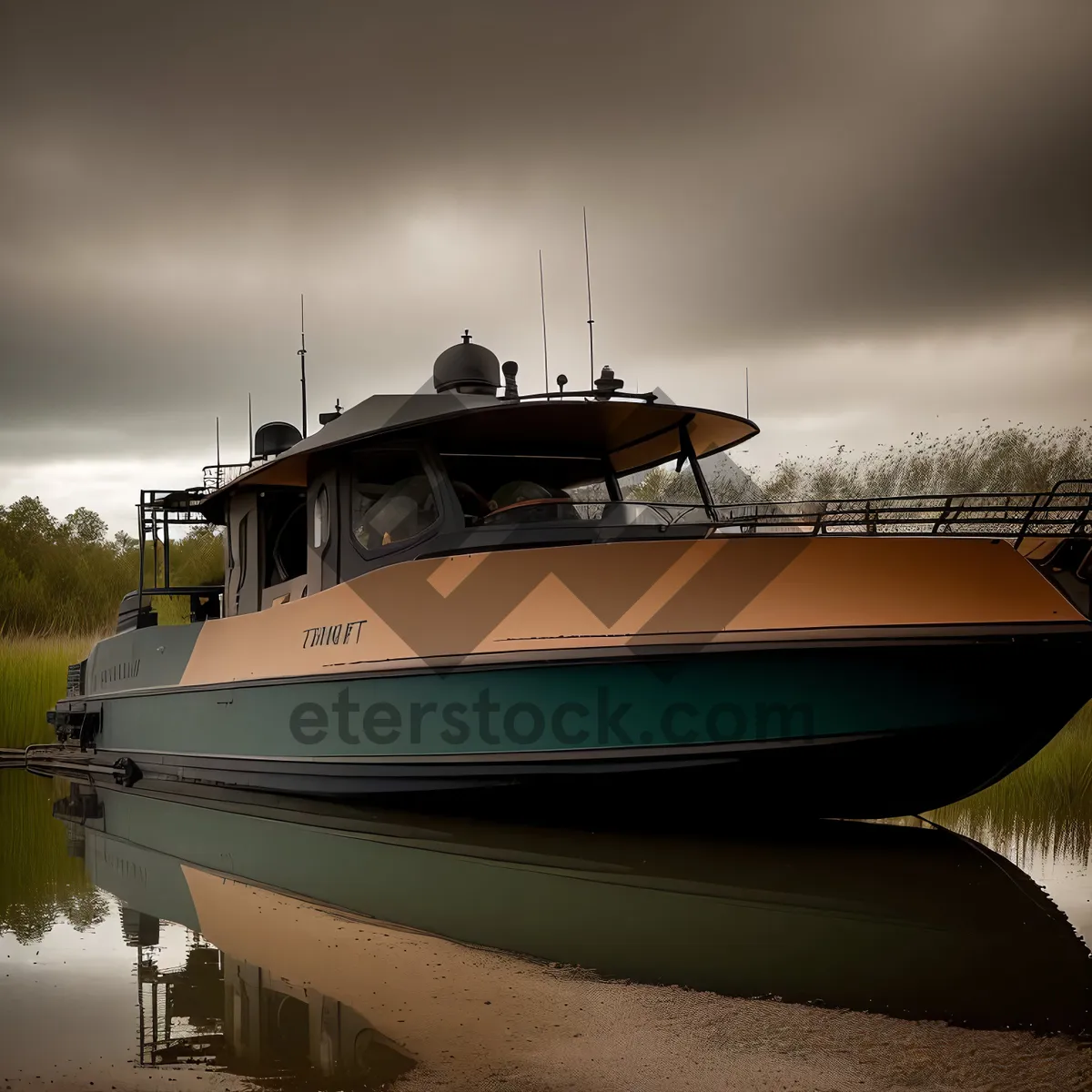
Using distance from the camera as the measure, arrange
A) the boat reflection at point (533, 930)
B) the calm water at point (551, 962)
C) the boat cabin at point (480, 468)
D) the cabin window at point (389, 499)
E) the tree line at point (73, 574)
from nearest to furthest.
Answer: the calm water at point (551, 962)
the boat reflection at point (533, 930)
the boat cabin at point (480, 468)
the cabin window at point (389, 499)
the tree line at point (73, 574)

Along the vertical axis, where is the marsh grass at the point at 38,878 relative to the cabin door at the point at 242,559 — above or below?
below

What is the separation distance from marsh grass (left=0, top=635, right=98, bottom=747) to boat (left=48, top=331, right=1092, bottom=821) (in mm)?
5659

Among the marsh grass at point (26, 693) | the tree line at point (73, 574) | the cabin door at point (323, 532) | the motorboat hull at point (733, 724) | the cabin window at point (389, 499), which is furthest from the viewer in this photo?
the tree line at point (73, 574)

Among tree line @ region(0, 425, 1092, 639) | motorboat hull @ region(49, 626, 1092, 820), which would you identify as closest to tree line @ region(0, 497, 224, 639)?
tree line @ region(0, 425, 1092, 639)

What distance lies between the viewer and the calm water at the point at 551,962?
2.75 metres

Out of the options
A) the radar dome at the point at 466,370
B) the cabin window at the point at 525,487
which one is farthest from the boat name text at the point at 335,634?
the radar dome at the point at 466,370

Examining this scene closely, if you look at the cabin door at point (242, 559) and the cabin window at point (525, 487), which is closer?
the cabin window at point (525, 487)

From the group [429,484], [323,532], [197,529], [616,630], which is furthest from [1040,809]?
[197,529]

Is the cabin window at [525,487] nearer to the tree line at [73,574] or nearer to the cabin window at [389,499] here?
the cabin window at [389,499]

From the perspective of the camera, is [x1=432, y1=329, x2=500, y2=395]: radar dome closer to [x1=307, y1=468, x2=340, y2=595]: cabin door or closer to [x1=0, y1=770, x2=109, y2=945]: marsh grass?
[x1=307, y1=468, x2=340, y2=595]: cabin door

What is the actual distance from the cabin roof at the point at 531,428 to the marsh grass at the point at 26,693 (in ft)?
20.8

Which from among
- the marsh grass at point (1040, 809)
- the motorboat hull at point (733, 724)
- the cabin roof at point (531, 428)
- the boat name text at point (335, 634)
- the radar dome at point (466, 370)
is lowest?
the marsh grass at point (1040, 809)

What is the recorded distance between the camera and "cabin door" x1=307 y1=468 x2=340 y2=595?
6.93m

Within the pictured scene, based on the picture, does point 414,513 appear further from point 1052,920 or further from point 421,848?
point 1052,920
